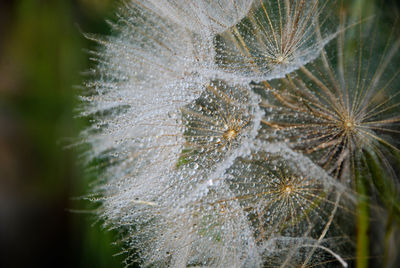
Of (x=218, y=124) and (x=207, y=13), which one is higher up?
(x=207, y=13)

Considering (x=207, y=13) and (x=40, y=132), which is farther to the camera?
(x=40, y=132)

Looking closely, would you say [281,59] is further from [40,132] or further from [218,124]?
[40,132]

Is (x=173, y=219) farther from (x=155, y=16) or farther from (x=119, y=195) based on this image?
(x=155, y=16)

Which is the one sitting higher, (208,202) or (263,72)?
(263,72)

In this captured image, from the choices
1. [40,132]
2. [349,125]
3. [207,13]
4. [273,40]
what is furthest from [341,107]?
[40,132]

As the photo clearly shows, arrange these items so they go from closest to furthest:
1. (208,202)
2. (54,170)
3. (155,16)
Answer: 1. (208,202)
2. (155,16)
3. (54,170)

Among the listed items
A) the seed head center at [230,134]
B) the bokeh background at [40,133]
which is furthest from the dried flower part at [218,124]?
the bokeh background at [40,133]

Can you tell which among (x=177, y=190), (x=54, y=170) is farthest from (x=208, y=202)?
(x=54, y=170)
